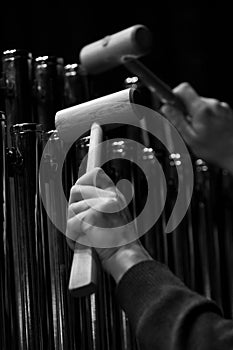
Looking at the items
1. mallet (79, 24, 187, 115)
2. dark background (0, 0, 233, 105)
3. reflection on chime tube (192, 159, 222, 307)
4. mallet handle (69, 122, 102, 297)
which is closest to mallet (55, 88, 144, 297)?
mallet handle (69, 122, 102, 297)

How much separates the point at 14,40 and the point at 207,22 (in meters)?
0.57

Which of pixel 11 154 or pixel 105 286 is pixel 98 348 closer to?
pixel 105 286

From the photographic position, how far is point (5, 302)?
3.49 ft

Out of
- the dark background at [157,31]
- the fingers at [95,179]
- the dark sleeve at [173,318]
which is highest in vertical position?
the dark background at [157,31]

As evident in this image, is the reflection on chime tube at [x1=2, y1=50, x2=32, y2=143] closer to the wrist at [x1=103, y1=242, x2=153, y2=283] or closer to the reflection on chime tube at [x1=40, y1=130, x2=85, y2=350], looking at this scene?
the reflection on chime tube at [x1=40, y1=130, x2=85, y2=350]

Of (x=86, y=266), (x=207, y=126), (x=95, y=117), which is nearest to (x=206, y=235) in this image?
(x=95, y=117)

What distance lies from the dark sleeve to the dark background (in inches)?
42.9

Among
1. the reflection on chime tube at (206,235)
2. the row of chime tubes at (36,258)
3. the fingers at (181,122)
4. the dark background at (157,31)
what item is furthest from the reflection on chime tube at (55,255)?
the dark background at (157,31)

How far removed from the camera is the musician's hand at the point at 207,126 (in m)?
0.85

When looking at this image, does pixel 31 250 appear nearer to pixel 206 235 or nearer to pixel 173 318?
pixel 173 318

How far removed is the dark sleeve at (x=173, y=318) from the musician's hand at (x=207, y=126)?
15 cm

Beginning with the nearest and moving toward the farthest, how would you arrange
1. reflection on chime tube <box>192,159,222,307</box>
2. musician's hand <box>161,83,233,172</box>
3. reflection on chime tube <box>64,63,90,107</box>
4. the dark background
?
musician's hand <box>161,83,233,172</box> < reflection on chime tube <box>64,63,90,107</box> < reflection on chime tube <box>192,159,222,307</box> < the dark background

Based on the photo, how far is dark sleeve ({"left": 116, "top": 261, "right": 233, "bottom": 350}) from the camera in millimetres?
929

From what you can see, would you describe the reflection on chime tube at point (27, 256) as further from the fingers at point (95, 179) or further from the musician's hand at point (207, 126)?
the musician's hand at point (207, 126)
